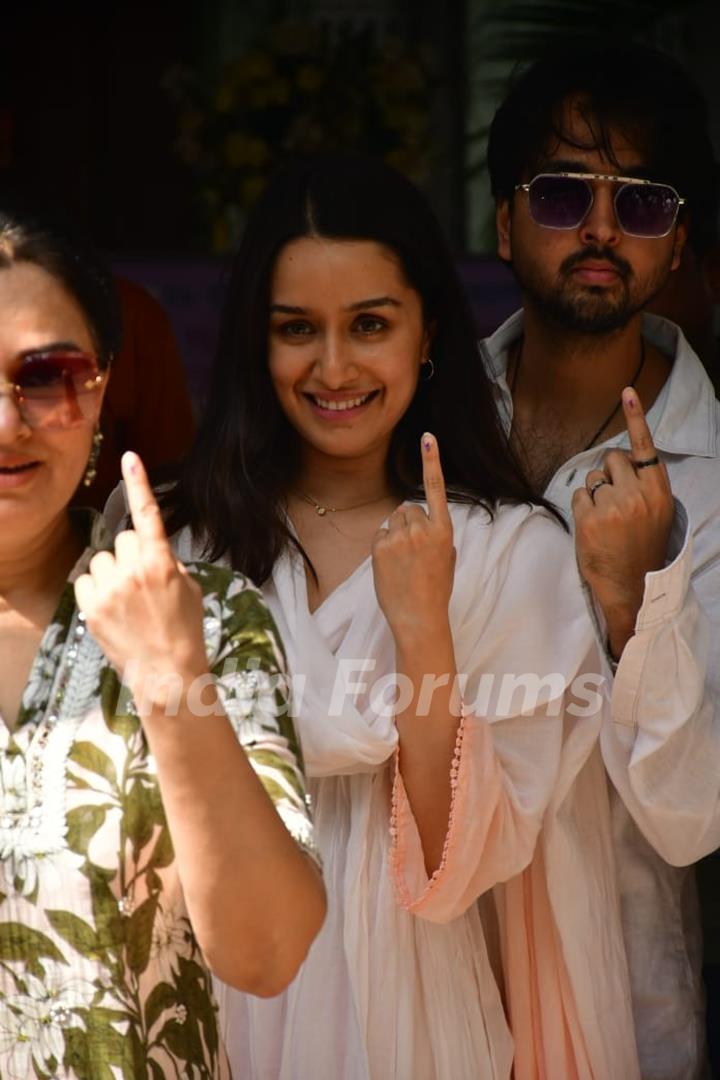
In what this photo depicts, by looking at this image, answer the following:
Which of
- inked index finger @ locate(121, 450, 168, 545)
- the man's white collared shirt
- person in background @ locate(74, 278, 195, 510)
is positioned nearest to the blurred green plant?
person in background @ locate(74, 278, 195, 510)

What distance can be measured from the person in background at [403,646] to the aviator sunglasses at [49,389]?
2.17 ft

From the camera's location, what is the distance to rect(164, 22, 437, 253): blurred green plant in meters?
4.72

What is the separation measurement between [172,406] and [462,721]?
1.47 metres

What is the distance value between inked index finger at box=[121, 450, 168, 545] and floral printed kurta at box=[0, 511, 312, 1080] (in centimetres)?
19

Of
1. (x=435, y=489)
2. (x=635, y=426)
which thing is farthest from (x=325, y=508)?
(x=635, y=426)

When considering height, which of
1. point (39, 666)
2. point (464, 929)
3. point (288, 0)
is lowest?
point (464, 929)

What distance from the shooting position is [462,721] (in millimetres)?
2484

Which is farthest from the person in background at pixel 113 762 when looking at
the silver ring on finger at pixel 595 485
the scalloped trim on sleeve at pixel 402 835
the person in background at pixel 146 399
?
the person in background at pixel 146 399

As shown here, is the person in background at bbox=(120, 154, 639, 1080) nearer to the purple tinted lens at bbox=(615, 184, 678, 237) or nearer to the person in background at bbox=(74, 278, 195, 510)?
the purple tinted lens at bbox=(615, 184, 678, 237)

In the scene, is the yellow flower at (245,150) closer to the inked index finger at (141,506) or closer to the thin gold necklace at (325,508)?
the thin gold necklace at (325,508)

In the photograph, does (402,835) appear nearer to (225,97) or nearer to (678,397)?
(678,397)

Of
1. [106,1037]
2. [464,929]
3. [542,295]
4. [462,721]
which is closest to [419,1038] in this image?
[464,929]

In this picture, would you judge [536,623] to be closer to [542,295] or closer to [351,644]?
[351,644]

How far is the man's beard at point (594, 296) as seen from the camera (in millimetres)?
2936
